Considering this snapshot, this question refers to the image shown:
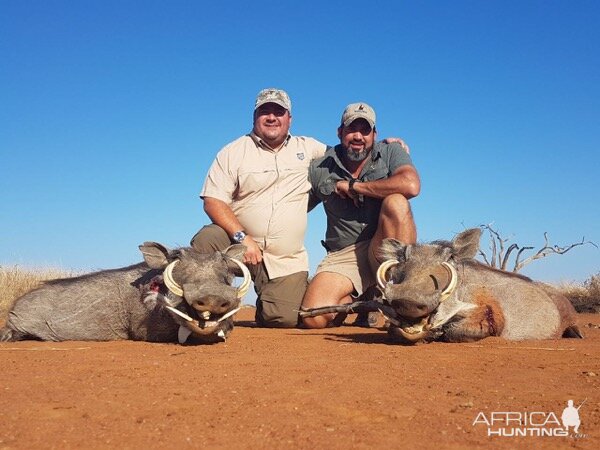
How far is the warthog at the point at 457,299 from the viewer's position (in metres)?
5.18

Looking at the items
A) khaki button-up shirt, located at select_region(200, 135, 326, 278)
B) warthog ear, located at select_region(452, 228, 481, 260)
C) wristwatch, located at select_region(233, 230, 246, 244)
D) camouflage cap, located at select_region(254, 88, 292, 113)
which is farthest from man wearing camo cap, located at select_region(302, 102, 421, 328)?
warthog ear, located at select_region(452, 228, 481, 260)

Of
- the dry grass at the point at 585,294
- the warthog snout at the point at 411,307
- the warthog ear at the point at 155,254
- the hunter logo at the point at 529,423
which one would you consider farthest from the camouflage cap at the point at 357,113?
the dry grass at the point at 585,294

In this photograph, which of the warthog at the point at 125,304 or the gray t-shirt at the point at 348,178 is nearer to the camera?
the warthog at the point at 125,304

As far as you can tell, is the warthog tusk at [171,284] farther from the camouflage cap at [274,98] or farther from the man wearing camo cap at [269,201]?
the camouflage cap at [274,98]

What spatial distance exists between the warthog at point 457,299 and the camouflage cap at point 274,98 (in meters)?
2.83

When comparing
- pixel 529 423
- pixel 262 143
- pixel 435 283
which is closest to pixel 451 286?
pixel 435 283

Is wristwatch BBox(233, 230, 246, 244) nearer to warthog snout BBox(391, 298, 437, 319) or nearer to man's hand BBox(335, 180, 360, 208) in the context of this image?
man's hand BBox(335, 180, 360, 208)

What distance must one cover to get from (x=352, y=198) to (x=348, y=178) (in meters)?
0.26

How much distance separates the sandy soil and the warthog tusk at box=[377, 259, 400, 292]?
540mm

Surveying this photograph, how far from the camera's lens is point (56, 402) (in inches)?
126

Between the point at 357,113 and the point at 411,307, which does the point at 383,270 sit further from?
the point at 357,113

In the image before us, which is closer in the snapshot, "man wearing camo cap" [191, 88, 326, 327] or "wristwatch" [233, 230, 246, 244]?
"wristwatch" [233, 230, 246, 244]

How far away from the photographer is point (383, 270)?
5734 millimetres

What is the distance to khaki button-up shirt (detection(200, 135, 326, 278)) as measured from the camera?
7.76 meters
